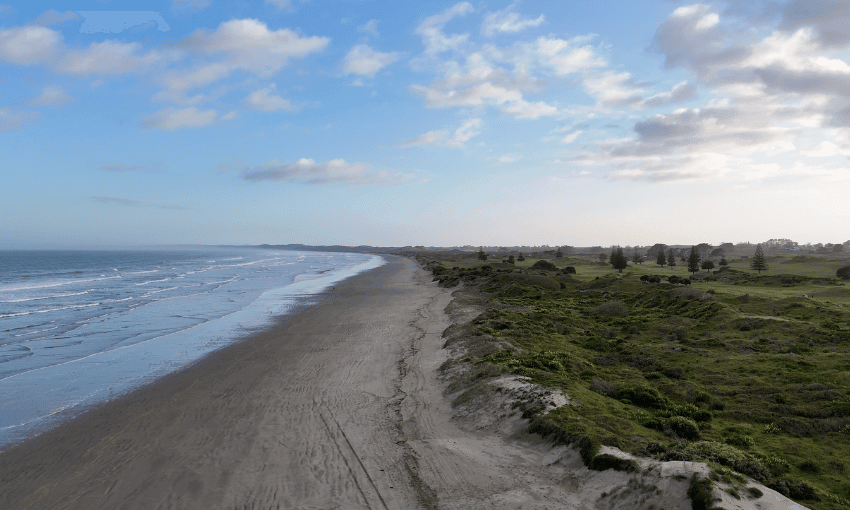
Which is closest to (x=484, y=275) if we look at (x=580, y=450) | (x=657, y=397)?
(x=657, y=397)

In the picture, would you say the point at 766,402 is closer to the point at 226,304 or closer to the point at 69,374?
the point at 69,374

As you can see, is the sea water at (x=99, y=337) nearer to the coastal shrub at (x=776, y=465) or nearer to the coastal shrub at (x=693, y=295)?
the coastal shrub at (x=776, y=465)

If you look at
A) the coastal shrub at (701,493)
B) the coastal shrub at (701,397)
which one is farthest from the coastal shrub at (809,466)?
the coastal shrub at (701,397)

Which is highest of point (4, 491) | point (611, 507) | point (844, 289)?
point (844, 289)

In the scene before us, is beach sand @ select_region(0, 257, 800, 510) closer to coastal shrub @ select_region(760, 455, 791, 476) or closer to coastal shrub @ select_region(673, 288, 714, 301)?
coastal shrub @ select_region(760, 455, 791, 476)

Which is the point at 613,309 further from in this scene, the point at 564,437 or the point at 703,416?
the point at 564,437

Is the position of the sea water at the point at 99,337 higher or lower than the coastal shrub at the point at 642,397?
lower
